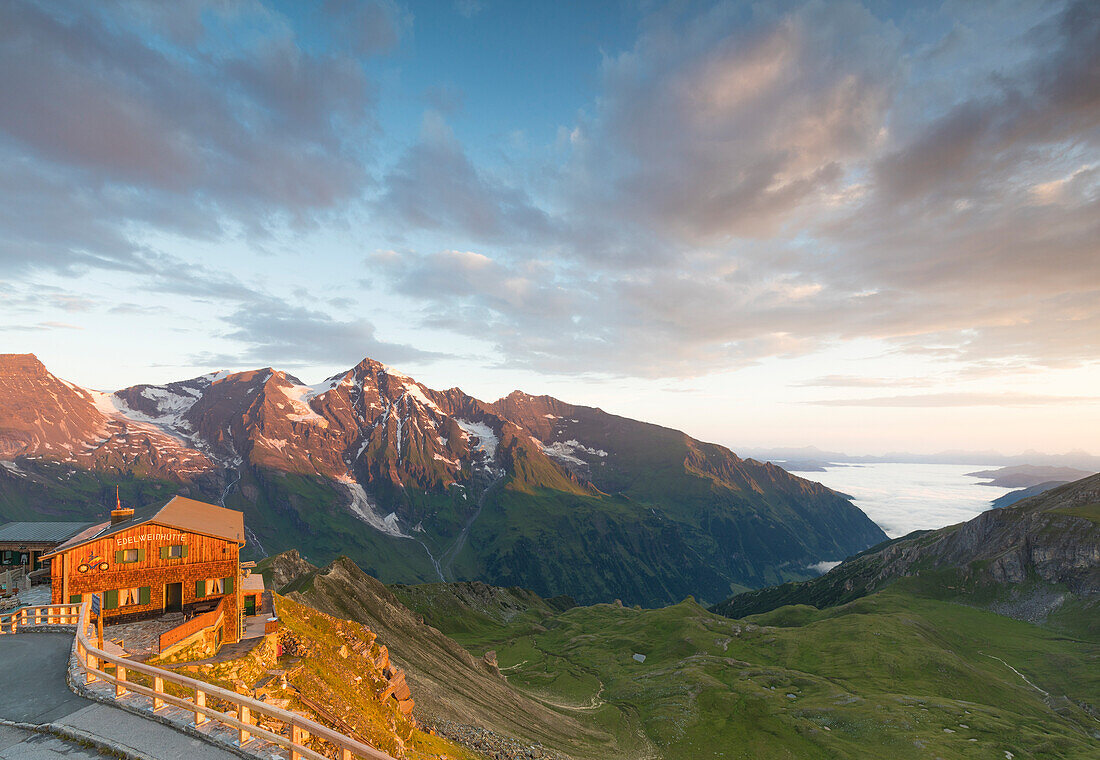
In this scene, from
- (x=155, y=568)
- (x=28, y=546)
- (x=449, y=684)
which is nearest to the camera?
(x=155, y=568)

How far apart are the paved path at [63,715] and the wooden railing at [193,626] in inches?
198

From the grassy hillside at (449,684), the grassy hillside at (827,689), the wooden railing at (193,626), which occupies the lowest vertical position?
the grassy hillside at (827,689)

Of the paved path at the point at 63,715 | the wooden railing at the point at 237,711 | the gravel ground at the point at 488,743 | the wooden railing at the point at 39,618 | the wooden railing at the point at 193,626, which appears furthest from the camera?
the gravel ground at the point at 488,743

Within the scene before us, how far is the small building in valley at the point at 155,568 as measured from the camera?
3981 cm

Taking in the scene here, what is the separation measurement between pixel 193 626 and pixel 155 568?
9.87m

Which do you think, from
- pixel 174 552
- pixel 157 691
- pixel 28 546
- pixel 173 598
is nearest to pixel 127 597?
pixel 173 598

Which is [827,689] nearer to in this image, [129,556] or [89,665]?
[129,556]

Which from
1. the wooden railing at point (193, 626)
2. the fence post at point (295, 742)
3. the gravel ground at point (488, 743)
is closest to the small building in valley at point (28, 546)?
the wooden railing at point (193, 626)

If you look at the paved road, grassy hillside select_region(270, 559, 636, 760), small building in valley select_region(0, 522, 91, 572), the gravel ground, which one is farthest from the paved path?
grassy hillside select_region(270, 559, 636, 760)

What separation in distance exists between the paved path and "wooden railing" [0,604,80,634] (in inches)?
A: 192

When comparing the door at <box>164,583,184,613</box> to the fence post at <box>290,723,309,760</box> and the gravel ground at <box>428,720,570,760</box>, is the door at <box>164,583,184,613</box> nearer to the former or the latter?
the fence post at <box>290,723,309,760</box>

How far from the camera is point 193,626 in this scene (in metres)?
35.6

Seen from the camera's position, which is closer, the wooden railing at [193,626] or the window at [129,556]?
the wooden railing at [193,626]

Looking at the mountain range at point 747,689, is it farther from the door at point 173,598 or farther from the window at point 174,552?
the window at point 174,552
